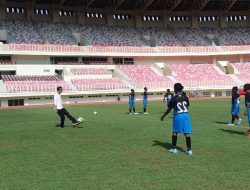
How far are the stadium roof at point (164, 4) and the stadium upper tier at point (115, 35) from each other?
3503mm

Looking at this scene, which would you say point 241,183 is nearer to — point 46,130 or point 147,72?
point 46,130

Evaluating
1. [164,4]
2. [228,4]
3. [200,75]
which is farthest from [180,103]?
[228,4]

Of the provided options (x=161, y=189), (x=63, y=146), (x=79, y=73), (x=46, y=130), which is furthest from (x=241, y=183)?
(x=79, y=73)

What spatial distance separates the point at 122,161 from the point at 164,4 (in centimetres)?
5849

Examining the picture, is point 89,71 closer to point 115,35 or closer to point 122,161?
point 115,35

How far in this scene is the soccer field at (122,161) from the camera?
8.12 metres

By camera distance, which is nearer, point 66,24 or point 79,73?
point 79,73

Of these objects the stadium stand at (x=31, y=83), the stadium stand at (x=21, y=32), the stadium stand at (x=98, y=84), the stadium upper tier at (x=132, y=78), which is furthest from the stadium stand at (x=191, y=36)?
the stadium stand at (x=31, y=83)

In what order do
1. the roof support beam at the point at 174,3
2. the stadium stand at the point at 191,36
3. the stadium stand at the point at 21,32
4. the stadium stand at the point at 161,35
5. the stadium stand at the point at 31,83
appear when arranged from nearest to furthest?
the stadium stand at the point at 31,83 < the stadium stand at the point at 21,32 < the roof support beam at the point at 174,3 < the stadium stand at the point at 161,35 < the stadium stand at the point at 191,36

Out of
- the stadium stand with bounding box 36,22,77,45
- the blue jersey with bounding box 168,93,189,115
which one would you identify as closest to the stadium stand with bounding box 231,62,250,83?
the stadium stand with bounding box 36,22,77,45

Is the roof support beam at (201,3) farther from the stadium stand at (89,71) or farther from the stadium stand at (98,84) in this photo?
the stadium stand at (98,84)

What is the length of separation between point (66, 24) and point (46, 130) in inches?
1842

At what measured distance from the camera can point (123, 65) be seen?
58438mm

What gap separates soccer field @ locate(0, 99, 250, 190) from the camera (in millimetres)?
8117
